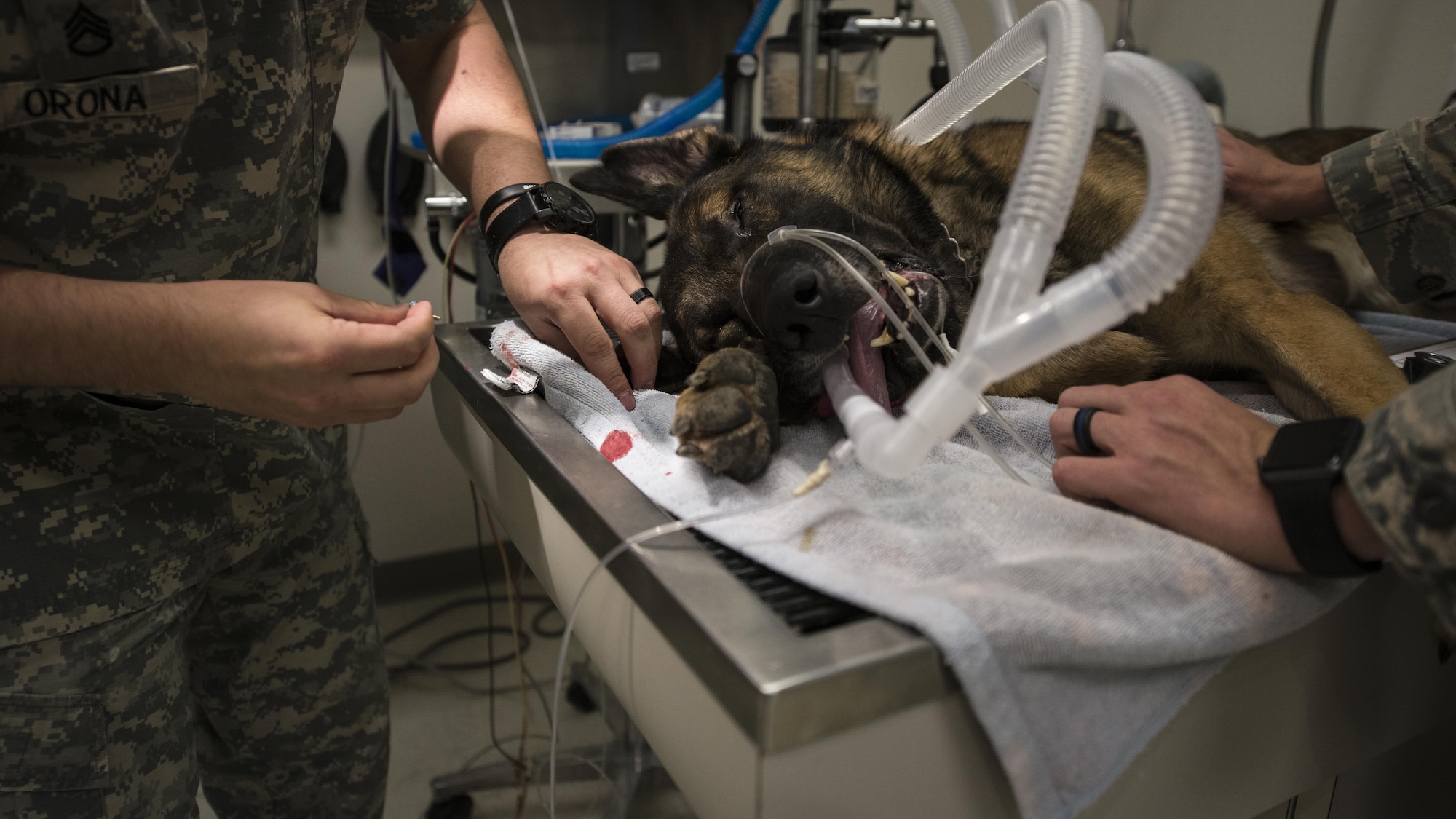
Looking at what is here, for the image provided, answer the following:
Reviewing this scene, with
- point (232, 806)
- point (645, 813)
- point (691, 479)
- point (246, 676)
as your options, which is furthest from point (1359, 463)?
point (645, 813)

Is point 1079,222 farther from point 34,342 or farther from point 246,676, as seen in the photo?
point 246,676

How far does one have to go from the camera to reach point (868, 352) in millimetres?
1071

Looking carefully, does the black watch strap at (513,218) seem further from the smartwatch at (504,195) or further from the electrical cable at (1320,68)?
the electrical cable at (1320,68)

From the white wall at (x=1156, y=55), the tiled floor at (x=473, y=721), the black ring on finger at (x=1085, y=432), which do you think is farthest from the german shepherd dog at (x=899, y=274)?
the tiled floor at (x=473, y=721)

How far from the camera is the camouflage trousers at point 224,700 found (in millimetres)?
861

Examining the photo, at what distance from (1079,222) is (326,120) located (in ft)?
3.72

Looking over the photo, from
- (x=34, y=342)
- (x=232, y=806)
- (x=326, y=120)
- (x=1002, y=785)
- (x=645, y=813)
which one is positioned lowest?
(x=645, y=813)

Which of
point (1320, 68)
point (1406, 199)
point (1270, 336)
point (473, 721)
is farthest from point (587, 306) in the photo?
point (1320, 68)

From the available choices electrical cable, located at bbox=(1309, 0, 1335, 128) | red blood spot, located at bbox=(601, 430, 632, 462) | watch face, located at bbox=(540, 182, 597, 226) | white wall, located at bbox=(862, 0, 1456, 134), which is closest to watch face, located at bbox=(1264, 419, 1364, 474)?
red blood spot, located at bbox=(601, 430, 632, 462)

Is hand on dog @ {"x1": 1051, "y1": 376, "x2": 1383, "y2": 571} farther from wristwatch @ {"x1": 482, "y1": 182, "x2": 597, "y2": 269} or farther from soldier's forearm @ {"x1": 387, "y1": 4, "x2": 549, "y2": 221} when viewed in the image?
soldier's forearm @ {"x1": 387, "y1": 4, "x2": 549, "y2": 221}

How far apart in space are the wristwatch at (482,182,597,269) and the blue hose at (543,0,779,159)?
2.12 ft

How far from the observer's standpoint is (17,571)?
2.84 ft

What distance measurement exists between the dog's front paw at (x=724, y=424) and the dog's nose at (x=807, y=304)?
0.11 meters

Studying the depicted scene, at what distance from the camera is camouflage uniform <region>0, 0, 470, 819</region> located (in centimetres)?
83
